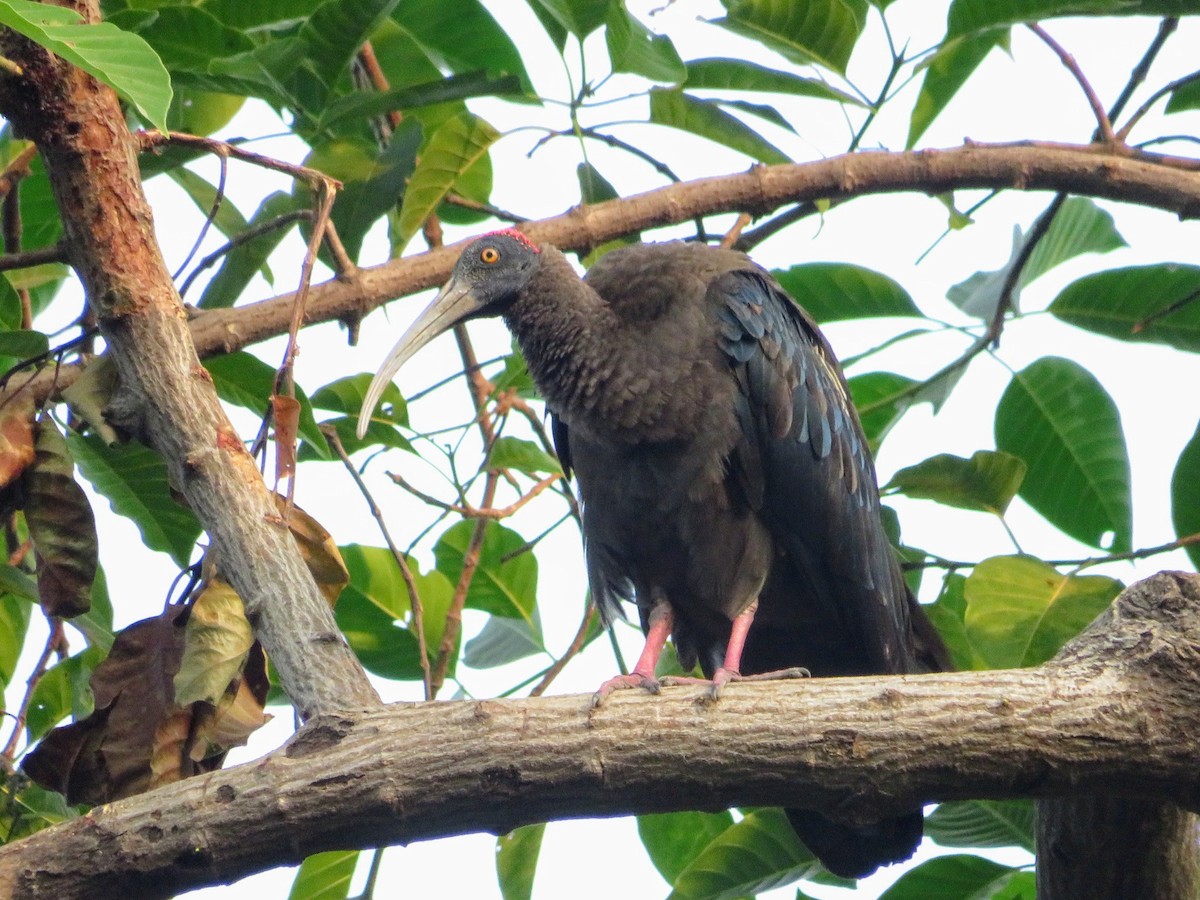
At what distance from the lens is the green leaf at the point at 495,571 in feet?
17.2

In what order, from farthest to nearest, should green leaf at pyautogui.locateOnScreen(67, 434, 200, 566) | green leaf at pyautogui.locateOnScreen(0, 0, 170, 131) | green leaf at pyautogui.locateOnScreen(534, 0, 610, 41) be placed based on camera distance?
green leaf at pyautogui.locateOnScreen(534, 0, 610, 41), green leaf at pyautogui.locateOnScreen(67, 434, 200, 566), green leaf at pyautogui.locateOnScreen(0, 0, 170, 131)

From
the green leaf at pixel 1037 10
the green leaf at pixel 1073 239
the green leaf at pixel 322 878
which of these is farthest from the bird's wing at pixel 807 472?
the green leaf at pixel 322 878

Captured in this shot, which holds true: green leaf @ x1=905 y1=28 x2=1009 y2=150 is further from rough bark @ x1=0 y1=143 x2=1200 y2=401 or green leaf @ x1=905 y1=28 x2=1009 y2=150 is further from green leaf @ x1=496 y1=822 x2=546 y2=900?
green leaf @ x1=496 y1=822 x2=546 y2=900

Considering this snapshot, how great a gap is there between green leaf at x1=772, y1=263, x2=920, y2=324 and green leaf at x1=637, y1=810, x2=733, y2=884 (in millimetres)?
1938

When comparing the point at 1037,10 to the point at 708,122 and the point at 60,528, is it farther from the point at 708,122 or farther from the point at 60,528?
the point at 60,528

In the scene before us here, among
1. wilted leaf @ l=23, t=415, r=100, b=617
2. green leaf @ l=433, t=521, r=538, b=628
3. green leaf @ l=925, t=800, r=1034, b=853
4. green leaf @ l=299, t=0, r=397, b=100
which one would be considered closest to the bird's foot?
green leaf @ l=433, t=521, r=538, b=628

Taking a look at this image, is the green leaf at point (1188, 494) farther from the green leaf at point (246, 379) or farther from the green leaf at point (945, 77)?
the green leaf at point (246, 379)

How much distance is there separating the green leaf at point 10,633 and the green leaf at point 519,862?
172 centimetres

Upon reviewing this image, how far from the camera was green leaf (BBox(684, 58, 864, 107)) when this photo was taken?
4758 millimetres

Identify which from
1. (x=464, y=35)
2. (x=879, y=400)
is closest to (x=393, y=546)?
(x=464, y=35)

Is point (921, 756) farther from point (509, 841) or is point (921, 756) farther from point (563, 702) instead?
point (509, 841)

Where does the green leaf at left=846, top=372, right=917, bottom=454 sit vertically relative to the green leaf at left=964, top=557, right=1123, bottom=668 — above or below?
above

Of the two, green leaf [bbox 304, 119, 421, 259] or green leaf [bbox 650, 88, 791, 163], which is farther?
green leaf [bbox 650, 88, 791, 163]

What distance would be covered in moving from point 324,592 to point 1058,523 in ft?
8.98
